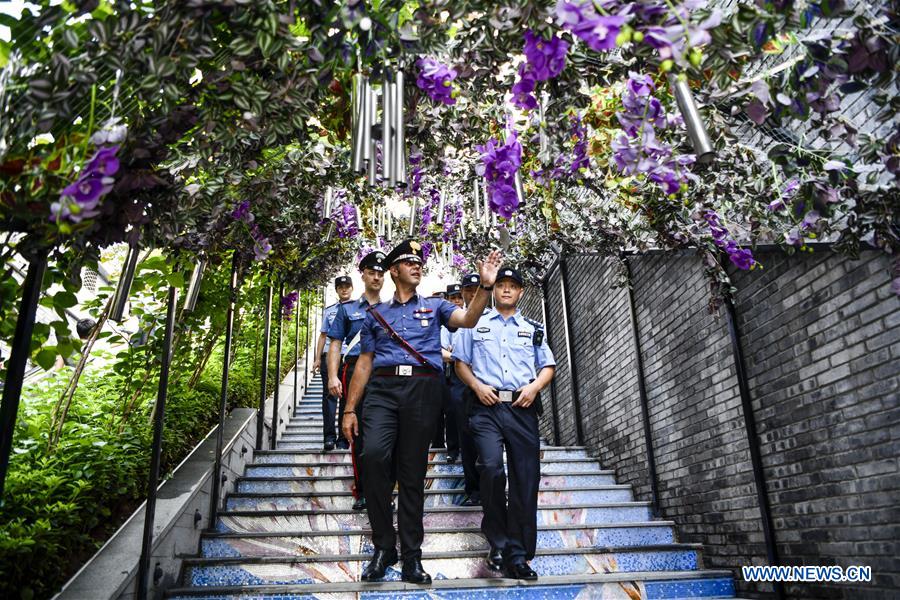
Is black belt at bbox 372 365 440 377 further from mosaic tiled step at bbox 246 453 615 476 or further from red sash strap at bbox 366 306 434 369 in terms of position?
mosaic tiled step at bbox 246 453 615 476

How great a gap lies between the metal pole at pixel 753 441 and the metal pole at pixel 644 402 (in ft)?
4.15

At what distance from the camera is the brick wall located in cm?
310

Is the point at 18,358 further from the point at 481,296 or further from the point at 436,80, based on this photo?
the point at 481,296

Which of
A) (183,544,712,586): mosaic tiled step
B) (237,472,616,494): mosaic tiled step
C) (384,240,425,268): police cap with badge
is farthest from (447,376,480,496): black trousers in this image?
(384,240,425,268): police cap with badge

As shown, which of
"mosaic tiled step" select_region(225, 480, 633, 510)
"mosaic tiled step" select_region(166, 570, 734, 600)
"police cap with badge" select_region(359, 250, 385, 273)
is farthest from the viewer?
"police cap with badge" select_region(359, 250, 385, 273)

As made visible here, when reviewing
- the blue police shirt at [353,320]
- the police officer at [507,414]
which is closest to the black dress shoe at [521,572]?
the police officer at [507,414]

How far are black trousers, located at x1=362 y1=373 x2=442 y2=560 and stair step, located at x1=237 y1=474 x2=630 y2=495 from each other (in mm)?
1597

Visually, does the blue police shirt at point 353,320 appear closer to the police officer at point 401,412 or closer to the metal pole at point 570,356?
the police officer at point 401,412

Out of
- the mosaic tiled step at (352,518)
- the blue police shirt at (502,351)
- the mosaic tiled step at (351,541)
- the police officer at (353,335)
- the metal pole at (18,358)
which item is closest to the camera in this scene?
the metal pole at (18,358)

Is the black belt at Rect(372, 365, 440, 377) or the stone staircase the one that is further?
the black belt at Rect(372, 365, 440, 377)

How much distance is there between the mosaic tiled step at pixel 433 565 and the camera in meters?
3.87

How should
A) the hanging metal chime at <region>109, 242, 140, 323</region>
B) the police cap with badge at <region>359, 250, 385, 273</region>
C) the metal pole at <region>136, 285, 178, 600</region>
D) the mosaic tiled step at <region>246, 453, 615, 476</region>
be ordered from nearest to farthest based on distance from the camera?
the hanging metal chime at <region>109, 242, 140, 323</region>, the metal pole at <region>136, 285, 178, 600</region>, the police cap with badge at <region>359, 250, 385, 273</region>, the mosaic tiled step at <region>246, 453, 615, 476</region>

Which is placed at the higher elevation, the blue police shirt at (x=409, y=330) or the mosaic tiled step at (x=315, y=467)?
the blue police shirt at (x=409, y=330)

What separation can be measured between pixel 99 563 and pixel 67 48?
2409 mm
